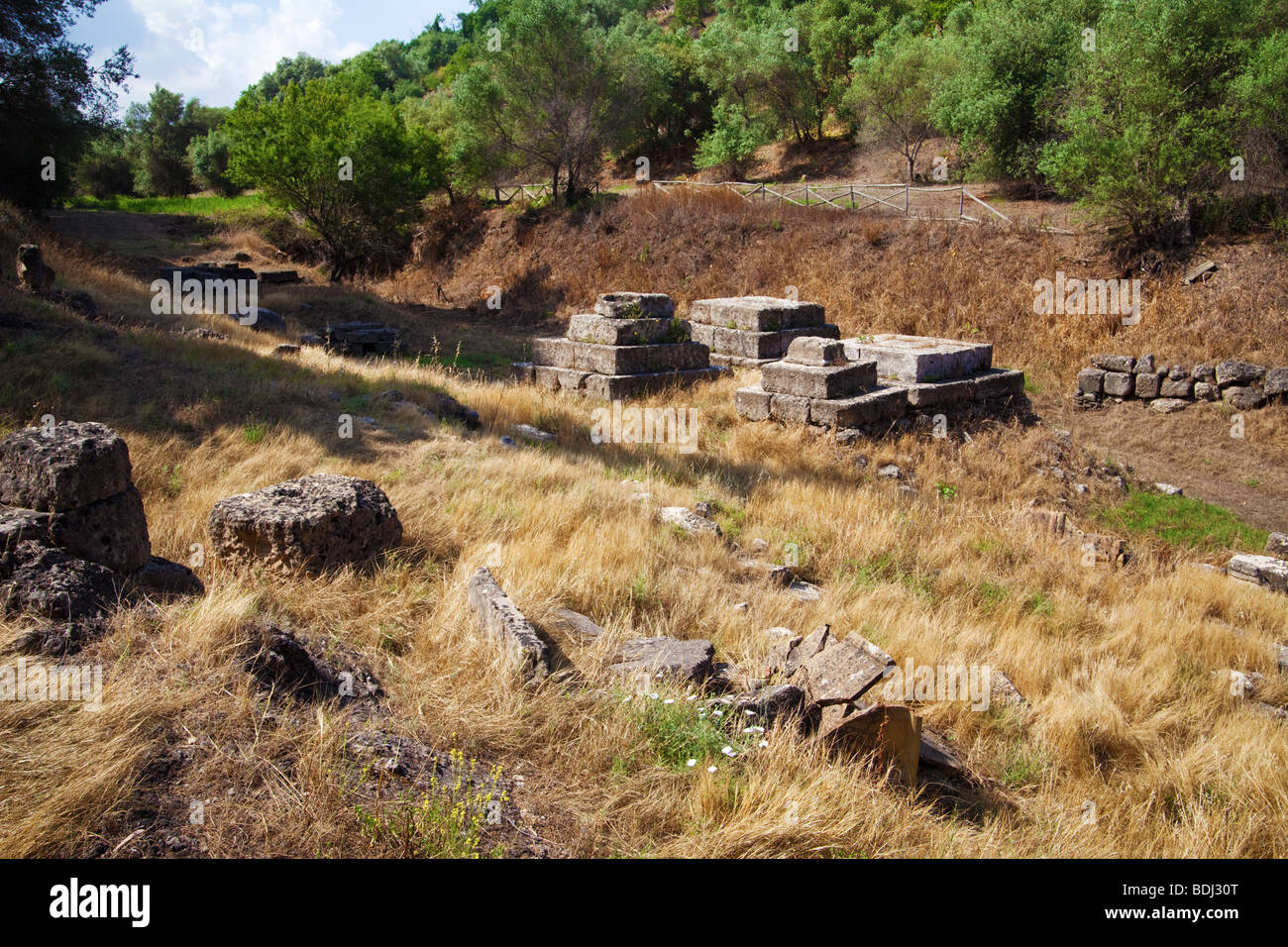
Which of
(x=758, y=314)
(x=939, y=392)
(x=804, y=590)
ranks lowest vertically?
(x=804, y=590)

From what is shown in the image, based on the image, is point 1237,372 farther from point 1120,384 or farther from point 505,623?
point 505,623

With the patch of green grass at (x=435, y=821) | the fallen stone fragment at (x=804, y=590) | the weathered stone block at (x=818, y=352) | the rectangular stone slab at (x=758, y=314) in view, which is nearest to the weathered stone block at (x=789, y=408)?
the weathered stone block at (x=818, y=352)

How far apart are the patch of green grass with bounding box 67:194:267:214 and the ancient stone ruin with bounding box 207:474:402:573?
28422 mm

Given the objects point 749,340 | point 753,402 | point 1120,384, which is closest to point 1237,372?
point 1120,384

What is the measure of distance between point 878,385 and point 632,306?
12.1 feet

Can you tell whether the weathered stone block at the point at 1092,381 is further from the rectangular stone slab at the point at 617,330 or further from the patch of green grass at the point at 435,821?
the patch of green grass at the point at 435,821

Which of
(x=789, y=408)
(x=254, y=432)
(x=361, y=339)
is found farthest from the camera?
(x=361, y=339)

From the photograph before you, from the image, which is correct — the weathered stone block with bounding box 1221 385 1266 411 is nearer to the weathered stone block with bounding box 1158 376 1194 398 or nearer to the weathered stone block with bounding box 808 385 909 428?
the weathered stone block with bounding box 1158 376 1194 398

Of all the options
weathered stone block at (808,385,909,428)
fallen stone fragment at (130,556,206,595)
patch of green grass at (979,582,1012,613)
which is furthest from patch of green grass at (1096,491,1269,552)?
fallen stone fragment at (130,556,206,595)

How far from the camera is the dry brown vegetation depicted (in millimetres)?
2936

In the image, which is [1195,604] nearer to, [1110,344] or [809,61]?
[1110,344]

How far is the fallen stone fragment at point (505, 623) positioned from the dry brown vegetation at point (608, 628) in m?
0.10

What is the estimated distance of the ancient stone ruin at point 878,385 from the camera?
1058 centimetres

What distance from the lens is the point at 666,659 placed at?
4184 millimetres
